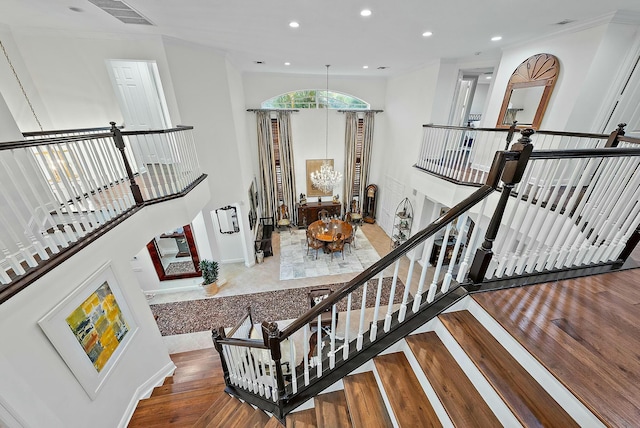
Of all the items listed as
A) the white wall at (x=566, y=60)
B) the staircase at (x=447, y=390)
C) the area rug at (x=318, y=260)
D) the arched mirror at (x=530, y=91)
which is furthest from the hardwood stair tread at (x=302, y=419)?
the arched mirror at (x=530, y=91)

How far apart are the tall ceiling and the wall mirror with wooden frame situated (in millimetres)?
3791

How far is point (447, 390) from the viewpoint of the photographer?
1318 millimetres

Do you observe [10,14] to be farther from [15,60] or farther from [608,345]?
[608,345]

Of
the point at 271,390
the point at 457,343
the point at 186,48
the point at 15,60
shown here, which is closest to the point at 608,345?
the point at 457,343

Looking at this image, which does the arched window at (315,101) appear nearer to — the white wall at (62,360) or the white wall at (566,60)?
the white wall at (566,60)

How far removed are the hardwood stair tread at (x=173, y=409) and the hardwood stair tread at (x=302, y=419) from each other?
4.57ft

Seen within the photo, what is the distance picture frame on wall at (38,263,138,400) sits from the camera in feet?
6.33

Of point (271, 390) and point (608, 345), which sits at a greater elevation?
point (608, 345)

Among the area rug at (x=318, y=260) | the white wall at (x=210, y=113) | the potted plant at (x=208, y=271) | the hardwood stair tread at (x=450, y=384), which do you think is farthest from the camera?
the area rug at (x=318, y=260)

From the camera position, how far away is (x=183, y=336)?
14.6 ft

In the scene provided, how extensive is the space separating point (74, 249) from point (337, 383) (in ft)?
8.21

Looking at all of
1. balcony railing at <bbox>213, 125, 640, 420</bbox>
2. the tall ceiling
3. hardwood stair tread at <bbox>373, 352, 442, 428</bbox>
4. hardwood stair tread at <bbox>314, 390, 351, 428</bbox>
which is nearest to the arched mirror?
the tall ceiling

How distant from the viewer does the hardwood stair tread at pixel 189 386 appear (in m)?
3.02

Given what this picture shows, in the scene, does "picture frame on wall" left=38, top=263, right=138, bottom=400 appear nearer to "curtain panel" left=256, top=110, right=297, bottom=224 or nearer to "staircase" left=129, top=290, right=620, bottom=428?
"staircase" left=129, top=290, right=620, bottom=428
